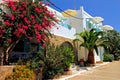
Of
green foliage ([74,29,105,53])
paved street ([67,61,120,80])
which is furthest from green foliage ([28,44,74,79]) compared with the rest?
green foliage ([74,29,105,53])

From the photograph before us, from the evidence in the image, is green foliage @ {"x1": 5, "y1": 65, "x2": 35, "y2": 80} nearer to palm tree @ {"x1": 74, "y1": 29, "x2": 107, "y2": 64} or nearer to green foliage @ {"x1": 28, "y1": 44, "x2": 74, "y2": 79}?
green foliage @ {"x1": 28, "y1": 44, "x2": 74, "y2": 79}

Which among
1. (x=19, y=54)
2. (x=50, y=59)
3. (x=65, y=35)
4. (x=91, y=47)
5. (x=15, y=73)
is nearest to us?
(x=15, y=73)

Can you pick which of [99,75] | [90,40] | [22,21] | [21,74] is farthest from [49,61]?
[90,40]

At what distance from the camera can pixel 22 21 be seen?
44.3ft

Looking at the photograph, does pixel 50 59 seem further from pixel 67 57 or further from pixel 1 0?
pixel 1 0

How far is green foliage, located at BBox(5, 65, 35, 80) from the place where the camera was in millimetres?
12219

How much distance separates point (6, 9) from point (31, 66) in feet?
13.3

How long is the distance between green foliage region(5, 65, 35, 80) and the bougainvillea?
180 cm

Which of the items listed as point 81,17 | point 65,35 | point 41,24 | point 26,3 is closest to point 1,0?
point 26,3

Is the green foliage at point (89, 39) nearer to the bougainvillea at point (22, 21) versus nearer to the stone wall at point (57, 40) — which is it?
the stone wall at point (57, 40)

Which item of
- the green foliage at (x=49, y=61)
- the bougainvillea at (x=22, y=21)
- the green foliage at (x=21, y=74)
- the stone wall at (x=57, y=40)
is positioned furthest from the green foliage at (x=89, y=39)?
the green foliage at (x=21, y=74)

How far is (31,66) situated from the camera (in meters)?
13.6

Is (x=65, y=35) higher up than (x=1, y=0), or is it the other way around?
(x=1, y=0)

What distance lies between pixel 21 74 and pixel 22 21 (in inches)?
134
